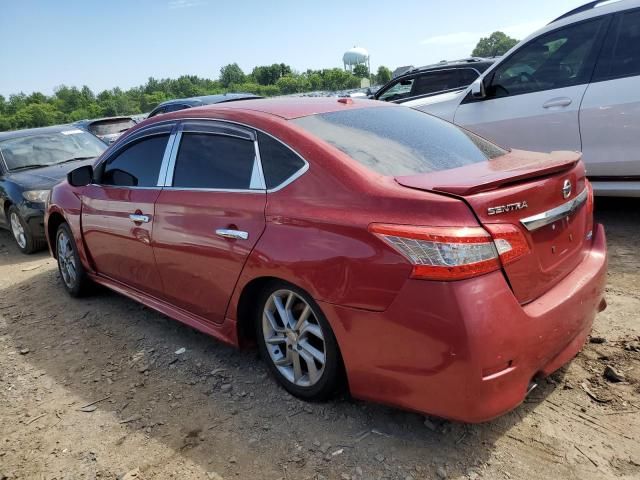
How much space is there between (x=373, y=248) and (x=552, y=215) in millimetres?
871

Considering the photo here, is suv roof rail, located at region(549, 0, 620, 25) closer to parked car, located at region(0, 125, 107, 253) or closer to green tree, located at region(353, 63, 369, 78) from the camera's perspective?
parked car, located at region(0, 125, 107, 253)

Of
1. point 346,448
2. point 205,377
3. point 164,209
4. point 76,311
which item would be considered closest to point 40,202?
point 76,311

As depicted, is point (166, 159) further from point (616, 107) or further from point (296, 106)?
point (616, 107)

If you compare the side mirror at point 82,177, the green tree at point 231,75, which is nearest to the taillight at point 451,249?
the side mirror at point 82,177

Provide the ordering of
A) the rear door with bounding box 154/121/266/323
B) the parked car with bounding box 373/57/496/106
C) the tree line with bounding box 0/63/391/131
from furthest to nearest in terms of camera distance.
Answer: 1. the tree line with bounding box 0/63/391/131
2. the parked car with bounding box 373/57/496/106
3. the rear door with bounding box 154/121/266/323

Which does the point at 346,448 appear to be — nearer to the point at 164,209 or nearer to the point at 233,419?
the point at 233,419

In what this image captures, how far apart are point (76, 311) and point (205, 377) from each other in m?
1.94

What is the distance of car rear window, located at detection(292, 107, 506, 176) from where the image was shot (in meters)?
2.63

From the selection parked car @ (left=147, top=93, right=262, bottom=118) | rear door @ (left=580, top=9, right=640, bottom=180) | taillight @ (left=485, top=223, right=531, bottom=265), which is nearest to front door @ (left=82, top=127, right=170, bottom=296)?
taillight @ (left=485, top=223, right=531, bottom=265)

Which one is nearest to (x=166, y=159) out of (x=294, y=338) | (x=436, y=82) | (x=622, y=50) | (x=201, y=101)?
(x=294, y=338)

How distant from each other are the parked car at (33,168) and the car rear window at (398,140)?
4.85 meters

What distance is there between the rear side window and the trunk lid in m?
2.47

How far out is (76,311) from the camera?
458 cm

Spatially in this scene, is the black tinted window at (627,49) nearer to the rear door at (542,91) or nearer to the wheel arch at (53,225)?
the rear door at (542,91)
